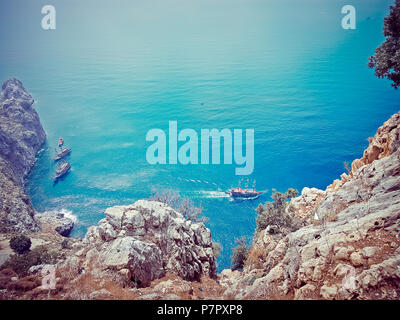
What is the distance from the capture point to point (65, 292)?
1266 centimetres

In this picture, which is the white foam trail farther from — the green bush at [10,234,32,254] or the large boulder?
the large boulder

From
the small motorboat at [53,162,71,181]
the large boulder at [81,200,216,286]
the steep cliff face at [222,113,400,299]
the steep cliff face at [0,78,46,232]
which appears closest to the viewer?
the steep cliff face at [222,113,400,299]

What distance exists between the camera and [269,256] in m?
16.3

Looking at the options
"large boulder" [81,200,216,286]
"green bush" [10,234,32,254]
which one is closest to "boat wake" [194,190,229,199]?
"large boulder" [81,200,216,286]

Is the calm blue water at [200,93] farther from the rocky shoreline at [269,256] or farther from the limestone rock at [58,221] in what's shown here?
the rocky shoreline at [269,256]

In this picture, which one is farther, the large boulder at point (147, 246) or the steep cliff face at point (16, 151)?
the steep cliff face at point (16, 151)

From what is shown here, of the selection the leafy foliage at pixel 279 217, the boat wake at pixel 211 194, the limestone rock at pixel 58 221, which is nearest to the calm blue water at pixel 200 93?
the boat wake at pixel 211 194

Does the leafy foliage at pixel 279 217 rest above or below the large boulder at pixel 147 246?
above

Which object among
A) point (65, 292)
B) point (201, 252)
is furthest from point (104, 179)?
point (65, 292)

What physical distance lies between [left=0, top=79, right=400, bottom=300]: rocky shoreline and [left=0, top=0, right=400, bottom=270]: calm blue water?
26.7 metres

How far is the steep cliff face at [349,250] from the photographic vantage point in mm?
8656

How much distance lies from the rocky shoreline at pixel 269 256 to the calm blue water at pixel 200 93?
26.7 m

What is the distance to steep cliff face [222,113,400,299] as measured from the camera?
8656 millimetres
